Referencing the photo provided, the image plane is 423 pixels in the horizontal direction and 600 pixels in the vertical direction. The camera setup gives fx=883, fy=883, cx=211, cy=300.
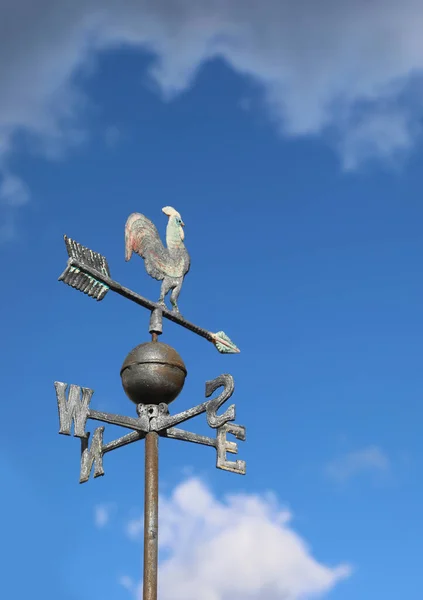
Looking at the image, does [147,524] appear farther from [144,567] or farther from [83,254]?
[83,254]

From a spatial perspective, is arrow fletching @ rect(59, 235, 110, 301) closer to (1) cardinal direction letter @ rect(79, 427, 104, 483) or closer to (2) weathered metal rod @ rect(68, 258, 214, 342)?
(2) weathered metal rod @ rect(68, 258, 214, 342)

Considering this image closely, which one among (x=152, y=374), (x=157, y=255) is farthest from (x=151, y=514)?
(x=157, y=255)

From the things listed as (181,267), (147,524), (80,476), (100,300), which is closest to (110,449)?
(80,476)

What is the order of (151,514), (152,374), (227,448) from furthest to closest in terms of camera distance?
(152,374), (227,448), (151,514)

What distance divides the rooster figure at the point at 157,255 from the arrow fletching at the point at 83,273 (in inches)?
21.7

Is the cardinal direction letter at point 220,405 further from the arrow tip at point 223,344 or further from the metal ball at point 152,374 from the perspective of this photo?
the arrow tip at point 223,344

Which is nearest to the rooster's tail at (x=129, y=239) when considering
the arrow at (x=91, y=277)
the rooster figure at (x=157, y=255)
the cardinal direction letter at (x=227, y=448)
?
the rooster figure at (x=157, y=255)

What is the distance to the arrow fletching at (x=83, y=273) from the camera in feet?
23.1

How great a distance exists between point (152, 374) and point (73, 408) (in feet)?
2.38

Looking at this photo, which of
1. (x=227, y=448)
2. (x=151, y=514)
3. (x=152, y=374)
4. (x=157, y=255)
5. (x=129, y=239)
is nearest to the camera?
(x=151, y=514)

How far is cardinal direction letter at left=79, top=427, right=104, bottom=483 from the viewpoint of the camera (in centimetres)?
710

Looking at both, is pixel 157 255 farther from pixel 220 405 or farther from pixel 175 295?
pixel 220 405

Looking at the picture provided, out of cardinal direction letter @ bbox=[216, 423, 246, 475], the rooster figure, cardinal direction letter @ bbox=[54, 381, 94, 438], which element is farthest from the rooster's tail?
cardinal direction letter @ bbox=[216, 423, 246, 475]

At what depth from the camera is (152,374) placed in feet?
23.6
